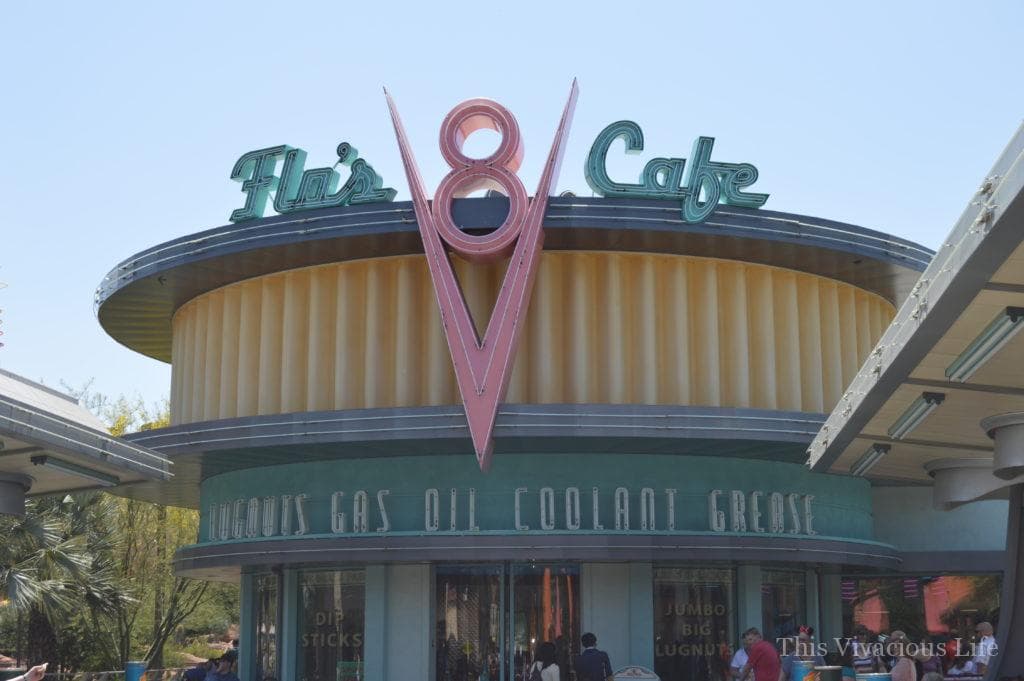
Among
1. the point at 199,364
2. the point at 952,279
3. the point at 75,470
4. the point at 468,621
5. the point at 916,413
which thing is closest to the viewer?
the point at 952,279

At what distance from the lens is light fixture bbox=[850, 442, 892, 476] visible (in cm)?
2195

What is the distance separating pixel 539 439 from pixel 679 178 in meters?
6.23

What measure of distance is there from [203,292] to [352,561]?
867cm

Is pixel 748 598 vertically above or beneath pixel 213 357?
beneath

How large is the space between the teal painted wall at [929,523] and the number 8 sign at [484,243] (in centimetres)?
1249

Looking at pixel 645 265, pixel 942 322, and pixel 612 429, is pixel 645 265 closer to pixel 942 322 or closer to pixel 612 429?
pixel 612 429

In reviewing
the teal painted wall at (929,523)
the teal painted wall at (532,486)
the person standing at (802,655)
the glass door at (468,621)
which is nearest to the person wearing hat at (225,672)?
the person standing at (802,655)

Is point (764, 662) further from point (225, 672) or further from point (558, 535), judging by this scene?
point (558, 535)

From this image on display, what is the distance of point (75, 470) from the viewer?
21.0 m

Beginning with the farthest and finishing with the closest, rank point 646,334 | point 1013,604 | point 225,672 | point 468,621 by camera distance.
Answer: point 646,334
point 468,621
point 1013,604
point 225,672

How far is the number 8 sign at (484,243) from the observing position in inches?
1016

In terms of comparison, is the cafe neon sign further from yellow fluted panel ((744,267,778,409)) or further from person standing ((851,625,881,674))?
person standing ((851,625,881,674))

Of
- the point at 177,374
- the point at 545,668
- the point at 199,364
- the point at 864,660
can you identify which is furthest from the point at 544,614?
the point at 177,374

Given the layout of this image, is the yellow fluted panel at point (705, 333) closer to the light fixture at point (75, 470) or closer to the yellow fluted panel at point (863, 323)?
the yellow fluted panel at point (863, 323)
